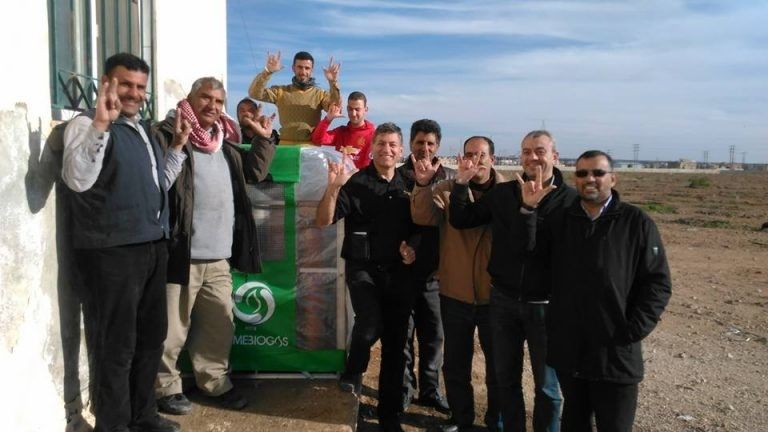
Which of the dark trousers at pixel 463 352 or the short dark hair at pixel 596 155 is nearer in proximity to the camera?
the short dark hair at pixel 596 155

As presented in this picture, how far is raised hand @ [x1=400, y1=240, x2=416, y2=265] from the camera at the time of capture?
13.9ft

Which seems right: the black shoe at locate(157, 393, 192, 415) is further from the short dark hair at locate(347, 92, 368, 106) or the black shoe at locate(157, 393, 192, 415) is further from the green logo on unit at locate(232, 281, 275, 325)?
the short dark hair at locate(347, 92, 368, 106)

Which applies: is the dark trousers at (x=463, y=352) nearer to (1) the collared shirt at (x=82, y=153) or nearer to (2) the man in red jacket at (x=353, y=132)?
(2) the man in red jacket at (x=353, y=132)

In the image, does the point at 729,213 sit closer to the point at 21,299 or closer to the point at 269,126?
the point at 269,126

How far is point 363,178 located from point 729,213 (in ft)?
72.6

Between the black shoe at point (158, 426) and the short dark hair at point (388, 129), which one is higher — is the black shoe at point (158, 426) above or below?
below

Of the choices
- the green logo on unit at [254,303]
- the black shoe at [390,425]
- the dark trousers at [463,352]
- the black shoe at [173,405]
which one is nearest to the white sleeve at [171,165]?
the green logo on unit at [254,303]

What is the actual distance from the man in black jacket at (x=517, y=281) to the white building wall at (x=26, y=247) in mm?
2282

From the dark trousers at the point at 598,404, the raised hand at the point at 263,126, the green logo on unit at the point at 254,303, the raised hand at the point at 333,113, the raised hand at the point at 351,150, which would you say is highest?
the raised hand at the point at 333,113

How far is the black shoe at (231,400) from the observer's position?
14.0 feet

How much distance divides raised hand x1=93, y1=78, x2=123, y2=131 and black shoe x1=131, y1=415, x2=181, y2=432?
1.70m

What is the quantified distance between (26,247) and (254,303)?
179cm

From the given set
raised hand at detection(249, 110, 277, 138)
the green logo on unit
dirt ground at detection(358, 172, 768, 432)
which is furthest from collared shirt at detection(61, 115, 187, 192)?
dirt ground at detection(358, 172, 768, 432)

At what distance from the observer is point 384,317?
4340 millimetres
